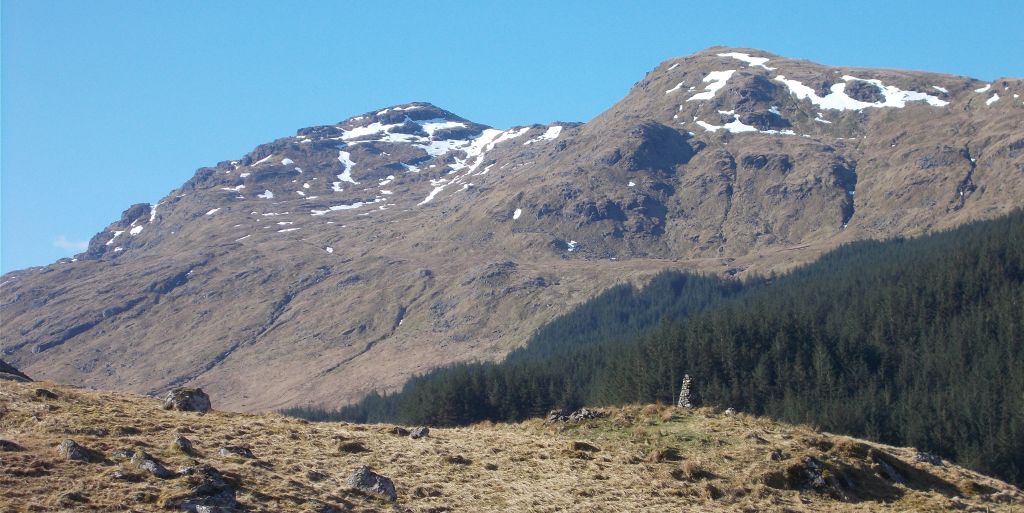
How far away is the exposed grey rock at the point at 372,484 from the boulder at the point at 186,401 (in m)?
13.1

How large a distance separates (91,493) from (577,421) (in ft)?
82.9

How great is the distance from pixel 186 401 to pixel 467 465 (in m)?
14.9

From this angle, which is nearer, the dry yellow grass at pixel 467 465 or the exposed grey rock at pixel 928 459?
the dry yellow grass at pixel 467 465

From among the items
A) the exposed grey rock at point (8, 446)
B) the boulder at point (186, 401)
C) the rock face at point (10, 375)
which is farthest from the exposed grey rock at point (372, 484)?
the rock face at point (10, 375)

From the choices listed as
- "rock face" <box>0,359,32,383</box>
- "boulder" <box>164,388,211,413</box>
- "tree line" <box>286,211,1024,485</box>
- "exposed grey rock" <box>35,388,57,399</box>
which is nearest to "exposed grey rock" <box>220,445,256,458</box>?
"boulder" <box>164,388,211,413</box>

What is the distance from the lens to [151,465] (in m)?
29.3

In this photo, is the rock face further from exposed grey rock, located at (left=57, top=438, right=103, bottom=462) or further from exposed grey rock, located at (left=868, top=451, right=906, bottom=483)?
exposed grey rock, located at (left=868, top=451, right=906, bottom=483)

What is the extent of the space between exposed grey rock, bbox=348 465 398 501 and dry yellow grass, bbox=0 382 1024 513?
502mm

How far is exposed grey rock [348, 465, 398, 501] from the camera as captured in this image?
102 ft

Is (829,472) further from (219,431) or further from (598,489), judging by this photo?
(219,431)

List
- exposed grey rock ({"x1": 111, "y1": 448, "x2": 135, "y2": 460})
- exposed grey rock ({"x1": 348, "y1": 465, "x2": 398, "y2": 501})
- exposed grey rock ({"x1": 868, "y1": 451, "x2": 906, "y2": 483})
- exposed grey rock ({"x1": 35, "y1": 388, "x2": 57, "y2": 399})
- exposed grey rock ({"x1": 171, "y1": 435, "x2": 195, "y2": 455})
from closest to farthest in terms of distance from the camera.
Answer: exposed grey rock ({"x1": 111, "y1": 448, "x2": 135, "y2": 460})
exposed grey rock ({"x1": 348, "y1": 465, "x2": 398, "y2": 501})
exposed grey rock ({"x1": 171, "y1": 435, "x2": 195, "y2": 455})
exposed grey rock ({"x1": 35, "y1": 388, "x2": 57, "y2": 399})
exposed grey rock ({"x1": 868, "y1": 451, "x2": 906, "y2": 483})

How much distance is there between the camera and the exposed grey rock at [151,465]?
29.0m

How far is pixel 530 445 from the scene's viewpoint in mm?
39688

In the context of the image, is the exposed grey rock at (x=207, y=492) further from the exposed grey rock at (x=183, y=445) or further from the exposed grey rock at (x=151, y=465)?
the exposed grey rock at (x=183, y=445)
